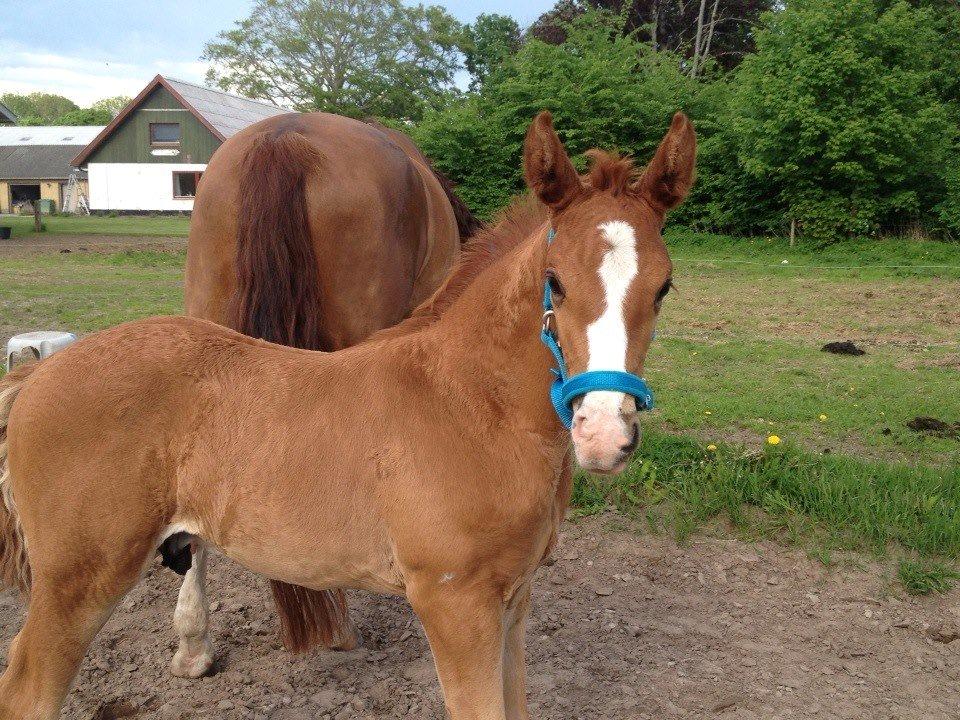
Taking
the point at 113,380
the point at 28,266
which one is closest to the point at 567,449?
the point at 113,380

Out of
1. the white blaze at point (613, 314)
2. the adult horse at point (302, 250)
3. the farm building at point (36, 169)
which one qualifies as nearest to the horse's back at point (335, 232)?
the adult horse at point (302, 250)

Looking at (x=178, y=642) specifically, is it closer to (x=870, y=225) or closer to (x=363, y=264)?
(x=363, y=264)

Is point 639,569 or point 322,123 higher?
point 322,123

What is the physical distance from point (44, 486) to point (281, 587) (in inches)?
40.7

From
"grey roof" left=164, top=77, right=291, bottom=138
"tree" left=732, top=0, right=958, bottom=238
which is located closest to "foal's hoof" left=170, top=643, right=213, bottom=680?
"tree" left=732, top=0, right=958, bottom=238

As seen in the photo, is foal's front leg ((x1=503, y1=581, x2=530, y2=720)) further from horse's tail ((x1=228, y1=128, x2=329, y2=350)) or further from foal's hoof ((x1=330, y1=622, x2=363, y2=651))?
horse's tail ((x1=228, y1=128, x2=329, y2=350))

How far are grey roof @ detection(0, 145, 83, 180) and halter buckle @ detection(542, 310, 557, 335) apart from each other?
2000 inches

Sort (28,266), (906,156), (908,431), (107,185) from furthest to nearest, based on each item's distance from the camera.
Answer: (107,185), (906,156), (28,266), (908,431)

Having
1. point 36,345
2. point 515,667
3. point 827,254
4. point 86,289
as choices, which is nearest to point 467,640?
point 515,667

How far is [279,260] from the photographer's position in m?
3.15

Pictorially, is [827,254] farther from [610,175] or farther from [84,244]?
[84,244]

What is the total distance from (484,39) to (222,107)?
45.2 ft

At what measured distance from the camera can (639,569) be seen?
11.9 ft

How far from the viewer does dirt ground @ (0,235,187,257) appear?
1830 cm
